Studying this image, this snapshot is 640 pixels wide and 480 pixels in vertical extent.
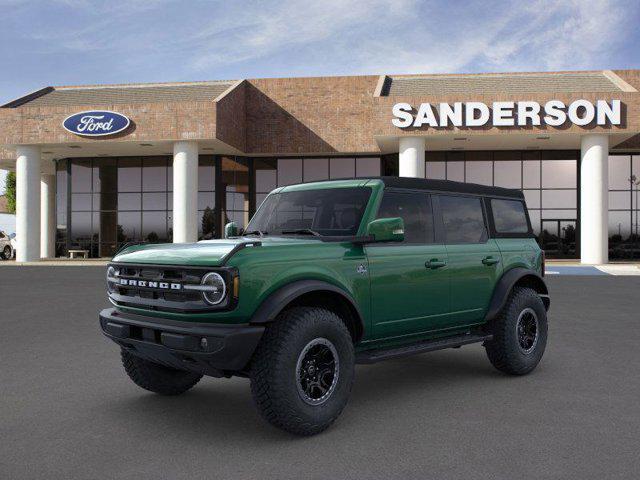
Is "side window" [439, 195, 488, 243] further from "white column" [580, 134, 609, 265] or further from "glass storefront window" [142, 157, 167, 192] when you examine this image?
"glass storefront window" [142, 157, 167, 192]

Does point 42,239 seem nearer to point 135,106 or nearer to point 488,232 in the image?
point 135,106

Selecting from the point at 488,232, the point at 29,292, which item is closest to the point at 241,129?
the point at 29,292

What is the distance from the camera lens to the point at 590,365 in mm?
7121

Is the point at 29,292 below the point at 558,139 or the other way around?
below

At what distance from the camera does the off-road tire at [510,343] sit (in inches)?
251

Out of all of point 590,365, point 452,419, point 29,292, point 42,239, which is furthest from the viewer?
point 42,239

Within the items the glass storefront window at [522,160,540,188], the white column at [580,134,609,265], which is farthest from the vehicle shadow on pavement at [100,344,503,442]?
the glass storefront window at [522,160,540,188]

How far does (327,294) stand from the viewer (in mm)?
4945

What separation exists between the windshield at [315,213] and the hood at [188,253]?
397mm

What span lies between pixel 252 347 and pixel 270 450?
28.3 inches

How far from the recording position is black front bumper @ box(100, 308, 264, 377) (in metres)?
4.26

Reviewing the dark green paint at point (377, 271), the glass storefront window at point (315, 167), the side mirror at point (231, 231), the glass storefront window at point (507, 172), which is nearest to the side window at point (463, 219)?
the dark green paint at point (377, 271)

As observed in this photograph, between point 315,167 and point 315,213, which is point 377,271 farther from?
point 315,167

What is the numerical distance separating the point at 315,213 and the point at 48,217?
136ft
